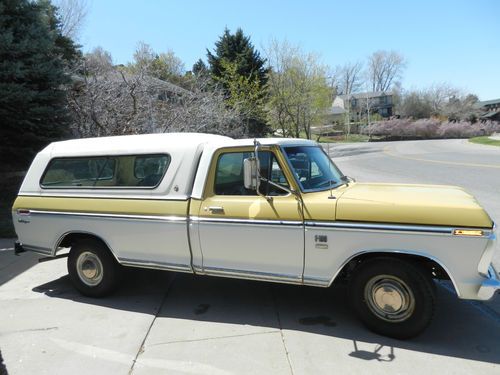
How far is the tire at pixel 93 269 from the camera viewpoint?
501cm

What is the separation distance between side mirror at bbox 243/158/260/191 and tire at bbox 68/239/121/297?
2203 mm

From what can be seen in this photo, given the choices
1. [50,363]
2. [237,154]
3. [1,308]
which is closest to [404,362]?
[237,154]

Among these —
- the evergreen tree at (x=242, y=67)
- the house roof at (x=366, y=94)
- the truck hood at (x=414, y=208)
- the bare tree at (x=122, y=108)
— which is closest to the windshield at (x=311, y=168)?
the truck hood at (x=414, y=208)

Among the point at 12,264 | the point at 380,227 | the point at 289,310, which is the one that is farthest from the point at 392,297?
the point at 12,264

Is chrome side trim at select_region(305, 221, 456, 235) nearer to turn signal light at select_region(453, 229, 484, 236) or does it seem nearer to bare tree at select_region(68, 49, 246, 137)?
turn signal light at select_region(453, 229, 484, 236)

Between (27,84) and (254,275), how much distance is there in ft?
32.3

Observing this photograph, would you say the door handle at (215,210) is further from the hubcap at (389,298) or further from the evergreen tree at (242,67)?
the evergreen tree at (242,67)

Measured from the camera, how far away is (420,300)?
3.67 metres

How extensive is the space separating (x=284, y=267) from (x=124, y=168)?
2290 mm

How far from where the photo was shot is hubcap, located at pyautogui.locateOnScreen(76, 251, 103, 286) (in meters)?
5.07

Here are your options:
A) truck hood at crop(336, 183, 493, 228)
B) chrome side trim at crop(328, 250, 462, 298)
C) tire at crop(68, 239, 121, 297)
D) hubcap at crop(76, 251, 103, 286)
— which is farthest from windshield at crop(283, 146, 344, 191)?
hubcap at crop(76, 251, 103, 286)

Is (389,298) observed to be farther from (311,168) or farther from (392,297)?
(311,168)

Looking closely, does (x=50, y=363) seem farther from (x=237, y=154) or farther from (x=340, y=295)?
(x=340, y=295)

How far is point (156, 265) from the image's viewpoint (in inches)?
184
